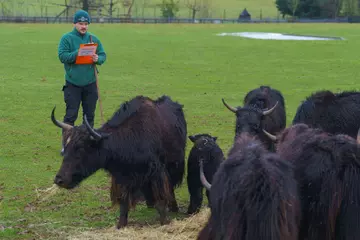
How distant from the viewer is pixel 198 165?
7578 millimetres

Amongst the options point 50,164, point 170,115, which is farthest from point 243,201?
point 50,164

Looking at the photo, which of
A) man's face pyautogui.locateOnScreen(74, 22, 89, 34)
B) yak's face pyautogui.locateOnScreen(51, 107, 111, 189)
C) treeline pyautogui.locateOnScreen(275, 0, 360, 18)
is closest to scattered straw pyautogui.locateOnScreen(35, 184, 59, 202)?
yak's face pyautogui.locateOnScreen(51, 107, 111, 189)

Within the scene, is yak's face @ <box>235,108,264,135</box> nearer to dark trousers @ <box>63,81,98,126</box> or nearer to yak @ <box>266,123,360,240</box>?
dark trousers @ <box>63,81,98,126</box>

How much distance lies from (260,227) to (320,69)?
1876 centimetres

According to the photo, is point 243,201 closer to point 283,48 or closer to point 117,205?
point 117,205

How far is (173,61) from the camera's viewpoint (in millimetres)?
24375

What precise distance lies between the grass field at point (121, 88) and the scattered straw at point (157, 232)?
199mm

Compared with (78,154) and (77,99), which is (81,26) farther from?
(78,154)

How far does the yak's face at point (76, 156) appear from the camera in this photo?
6387 millimetres

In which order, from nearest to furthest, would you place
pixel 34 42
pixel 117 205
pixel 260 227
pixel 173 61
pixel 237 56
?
pixel 260 227 < pixel 117 205 < pixel 173 61 < pixel 237 56 < pixel 34 42

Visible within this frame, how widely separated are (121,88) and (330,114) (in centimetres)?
990

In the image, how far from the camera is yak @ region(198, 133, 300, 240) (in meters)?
3.78

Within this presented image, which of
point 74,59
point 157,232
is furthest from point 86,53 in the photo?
point 157,232

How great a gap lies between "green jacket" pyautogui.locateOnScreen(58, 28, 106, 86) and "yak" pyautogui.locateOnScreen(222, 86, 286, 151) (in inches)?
78.3
